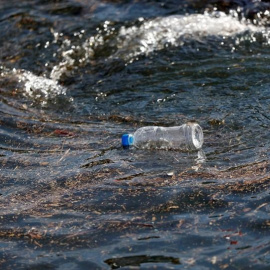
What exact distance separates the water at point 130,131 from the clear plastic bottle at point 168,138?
0.41 feet

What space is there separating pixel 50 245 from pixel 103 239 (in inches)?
13.4

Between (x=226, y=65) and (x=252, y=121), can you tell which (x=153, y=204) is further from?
(x=226, y=65)

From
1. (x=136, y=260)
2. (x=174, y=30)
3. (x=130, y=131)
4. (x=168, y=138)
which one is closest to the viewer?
(x=136, y=260)

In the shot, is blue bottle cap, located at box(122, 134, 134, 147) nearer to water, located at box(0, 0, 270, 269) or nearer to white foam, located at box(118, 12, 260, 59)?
water, located at box(0, 0, 270, 269)

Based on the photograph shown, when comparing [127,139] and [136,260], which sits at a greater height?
[127,139]

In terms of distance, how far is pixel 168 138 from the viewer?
231 inches

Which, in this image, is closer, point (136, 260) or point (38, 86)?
point (136, 260)

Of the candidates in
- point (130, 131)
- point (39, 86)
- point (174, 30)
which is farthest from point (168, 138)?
point (174, 30)

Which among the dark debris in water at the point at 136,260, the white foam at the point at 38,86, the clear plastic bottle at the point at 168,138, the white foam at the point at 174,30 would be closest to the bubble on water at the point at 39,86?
the white foam at the point at 38,86

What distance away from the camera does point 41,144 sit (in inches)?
241

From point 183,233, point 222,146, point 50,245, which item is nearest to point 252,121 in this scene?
point 222,146

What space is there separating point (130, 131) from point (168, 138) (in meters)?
0.59

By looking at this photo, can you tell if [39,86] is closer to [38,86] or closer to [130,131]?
[38,86]

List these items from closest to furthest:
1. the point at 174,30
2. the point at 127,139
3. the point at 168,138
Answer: the point at 127,139 → the point at 168,138 → the point at 174,30
